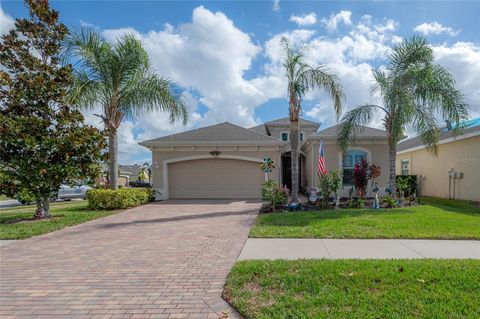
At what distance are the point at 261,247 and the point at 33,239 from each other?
567cm

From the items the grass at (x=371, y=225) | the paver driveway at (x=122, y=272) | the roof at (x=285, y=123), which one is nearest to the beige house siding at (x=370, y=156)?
the grass at (x=371, y=225)

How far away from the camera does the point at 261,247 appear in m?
6.30

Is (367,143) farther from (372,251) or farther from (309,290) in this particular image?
(309,290)

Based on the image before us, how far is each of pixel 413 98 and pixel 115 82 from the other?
39.5ft

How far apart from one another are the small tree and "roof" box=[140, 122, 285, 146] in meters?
6.78

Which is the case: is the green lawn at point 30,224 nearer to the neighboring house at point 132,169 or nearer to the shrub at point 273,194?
the shrub at point 273,194

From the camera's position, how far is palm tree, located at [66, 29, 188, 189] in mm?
12391

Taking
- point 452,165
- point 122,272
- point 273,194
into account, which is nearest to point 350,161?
point 452,165

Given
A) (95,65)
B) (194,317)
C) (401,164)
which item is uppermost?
(95,65)

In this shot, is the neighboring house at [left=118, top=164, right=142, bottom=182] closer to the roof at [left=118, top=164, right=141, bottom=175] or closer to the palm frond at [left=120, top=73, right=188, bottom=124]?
the roof at [left=118, top=164, right=141, bottom=175]

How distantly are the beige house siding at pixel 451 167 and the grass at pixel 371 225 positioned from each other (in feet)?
19.8

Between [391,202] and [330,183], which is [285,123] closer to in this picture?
[330,183]

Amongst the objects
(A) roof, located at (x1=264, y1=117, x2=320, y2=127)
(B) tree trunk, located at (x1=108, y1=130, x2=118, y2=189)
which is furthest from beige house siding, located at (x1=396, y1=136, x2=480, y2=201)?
(B) tree trunk, located at (x1=108, y1=130, x2=118, y2=189)

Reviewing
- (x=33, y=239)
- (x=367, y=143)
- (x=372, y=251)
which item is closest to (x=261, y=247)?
(x=372, y=251)
